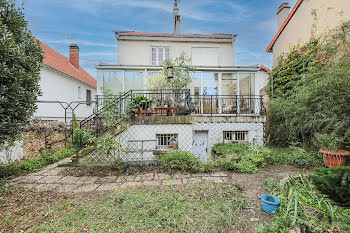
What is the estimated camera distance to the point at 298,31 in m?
8.80

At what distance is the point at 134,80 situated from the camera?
31.9 ft

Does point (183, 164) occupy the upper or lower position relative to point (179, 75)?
lower

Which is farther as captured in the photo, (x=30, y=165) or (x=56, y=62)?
(x=56, y=62)

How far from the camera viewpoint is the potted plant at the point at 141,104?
5.89m

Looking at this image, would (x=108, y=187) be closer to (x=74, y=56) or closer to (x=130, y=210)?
(x=130, y=210)

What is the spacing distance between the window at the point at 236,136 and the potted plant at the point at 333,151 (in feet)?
10.3

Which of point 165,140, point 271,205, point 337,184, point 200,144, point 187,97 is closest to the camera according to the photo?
point 337,184

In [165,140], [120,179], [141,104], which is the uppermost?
[141,104]

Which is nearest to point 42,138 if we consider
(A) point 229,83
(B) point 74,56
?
(A) point 229,83

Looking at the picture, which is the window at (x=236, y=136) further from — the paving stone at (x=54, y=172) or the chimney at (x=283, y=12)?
the chimney at (x=283, y=12)

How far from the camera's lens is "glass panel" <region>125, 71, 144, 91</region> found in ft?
31.7

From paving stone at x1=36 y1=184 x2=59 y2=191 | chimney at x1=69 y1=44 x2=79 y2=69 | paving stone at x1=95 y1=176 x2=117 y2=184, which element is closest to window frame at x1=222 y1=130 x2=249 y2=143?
paving stone at x1=95 y1=176 x2=117 y2=184

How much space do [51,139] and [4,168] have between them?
257 centimetres

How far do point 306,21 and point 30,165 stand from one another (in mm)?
14000
